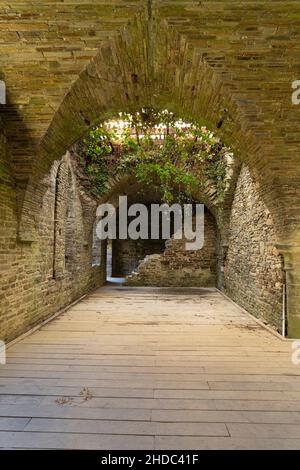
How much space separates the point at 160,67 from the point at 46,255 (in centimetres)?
342

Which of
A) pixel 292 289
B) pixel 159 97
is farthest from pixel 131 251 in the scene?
pixel 292 289

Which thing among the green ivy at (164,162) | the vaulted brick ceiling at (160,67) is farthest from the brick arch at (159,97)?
the green ivy at (164,162)

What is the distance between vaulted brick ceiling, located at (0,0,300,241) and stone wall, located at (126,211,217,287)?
572cm

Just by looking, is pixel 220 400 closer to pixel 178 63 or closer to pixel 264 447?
pixel 264 447

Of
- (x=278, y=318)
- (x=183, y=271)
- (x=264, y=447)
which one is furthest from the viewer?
(x=183, y=271)

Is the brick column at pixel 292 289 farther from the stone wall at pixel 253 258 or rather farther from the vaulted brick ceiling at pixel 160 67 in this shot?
the vaulted brick ceiling at pixel 160 67

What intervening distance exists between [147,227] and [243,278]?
775 centimetres

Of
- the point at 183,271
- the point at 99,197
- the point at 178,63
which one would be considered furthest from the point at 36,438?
the point at 183,271

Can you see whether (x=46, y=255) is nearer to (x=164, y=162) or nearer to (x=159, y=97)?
(x=159, y=97)

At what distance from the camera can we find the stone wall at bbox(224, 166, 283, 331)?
14.0ft

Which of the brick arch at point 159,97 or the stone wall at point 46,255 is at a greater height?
the brick arch at point 159,97

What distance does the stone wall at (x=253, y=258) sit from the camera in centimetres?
426

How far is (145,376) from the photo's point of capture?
257 cm

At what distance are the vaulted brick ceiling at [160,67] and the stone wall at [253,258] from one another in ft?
3.42
